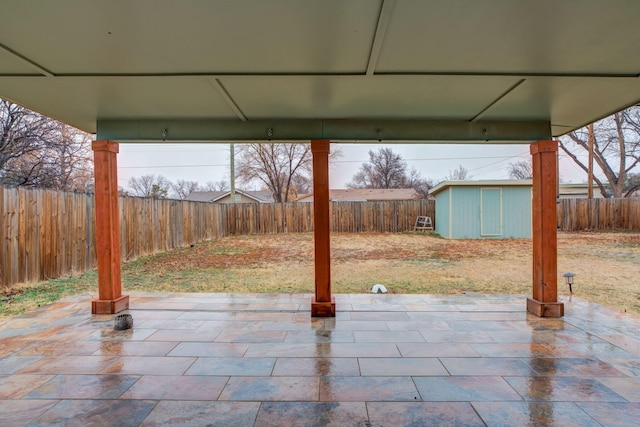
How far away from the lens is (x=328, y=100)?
290 cm

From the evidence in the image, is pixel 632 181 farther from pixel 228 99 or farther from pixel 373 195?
pixel 228 99

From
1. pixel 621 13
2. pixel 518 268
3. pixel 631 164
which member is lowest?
pixel 518 268

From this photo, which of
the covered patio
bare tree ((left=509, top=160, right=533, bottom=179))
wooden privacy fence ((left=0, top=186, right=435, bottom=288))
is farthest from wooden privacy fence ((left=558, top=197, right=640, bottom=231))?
bare tree ((left=509, top=160, right=533, bottom=179))

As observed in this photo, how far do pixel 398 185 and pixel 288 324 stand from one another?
27.8 meters

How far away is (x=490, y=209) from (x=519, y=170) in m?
22.1

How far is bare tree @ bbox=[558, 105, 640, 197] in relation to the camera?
49.6 feet

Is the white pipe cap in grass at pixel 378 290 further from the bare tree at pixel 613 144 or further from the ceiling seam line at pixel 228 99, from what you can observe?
the bare tree at pixel 613 144

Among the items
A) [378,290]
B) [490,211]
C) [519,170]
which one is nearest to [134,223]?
[378,290]

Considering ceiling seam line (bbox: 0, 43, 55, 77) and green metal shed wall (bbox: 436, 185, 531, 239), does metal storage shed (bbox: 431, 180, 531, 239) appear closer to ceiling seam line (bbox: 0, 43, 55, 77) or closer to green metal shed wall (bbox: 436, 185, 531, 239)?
green metal shed wall (bbox: 436, 185, 531, 239)

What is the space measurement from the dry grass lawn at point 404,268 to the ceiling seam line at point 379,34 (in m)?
3.58

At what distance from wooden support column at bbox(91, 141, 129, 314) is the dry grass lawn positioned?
1581 millimetres

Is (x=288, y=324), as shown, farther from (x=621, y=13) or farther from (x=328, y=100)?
(x=621, y=13)

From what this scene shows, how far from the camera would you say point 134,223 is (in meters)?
7.73

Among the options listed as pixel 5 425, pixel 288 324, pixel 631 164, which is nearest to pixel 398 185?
pixel 631 164
